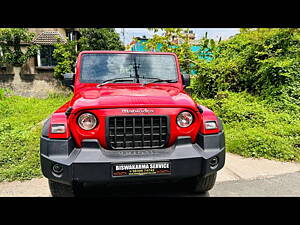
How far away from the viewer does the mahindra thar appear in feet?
8.36

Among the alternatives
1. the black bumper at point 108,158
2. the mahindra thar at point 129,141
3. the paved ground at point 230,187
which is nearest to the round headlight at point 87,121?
the mahindra thar at point 129,141

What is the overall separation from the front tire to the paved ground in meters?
0.40

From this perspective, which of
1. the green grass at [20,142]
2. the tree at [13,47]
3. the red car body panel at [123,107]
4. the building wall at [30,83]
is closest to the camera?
the red car body panel at [123,107]

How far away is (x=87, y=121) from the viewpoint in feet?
8.79

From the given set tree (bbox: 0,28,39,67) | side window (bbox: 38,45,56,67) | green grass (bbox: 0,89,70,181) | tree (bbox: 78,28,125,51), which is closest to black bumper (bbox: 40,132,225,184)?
green grass (bbox: 0,89,70,181)

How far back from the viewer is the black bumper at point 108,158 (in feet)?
8.21

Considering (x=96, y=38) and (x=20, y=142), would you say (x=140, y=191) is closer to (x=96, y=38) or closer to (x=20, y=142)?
(x=20, y=142)

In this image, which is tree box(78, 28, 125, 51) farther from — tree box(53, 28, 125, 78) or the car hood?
the car hood

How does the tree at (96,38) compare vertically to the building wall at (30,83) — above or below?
above

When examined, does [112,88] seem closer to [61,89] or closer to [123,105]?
[123,105]

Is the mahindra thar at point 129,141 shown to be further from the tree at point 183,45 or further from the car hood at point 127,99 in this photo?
the tree at point 183,45

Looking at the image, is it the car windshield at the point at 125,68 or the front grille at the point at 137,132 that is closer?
the front grille at the point at 137,132

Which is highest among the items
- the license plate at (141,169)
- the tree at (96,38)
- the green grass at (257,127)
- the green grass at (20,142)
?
the tree at (96,38)

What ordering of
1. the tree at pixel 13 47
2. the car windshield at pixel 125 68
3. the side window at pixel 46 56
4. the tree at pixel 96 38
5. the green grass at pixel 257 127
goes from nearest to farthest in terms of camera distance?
1. the car windshield at pixel 125 68
2. the green grass at pixel 257 127
3. the tree at pixel 13 47
4. the side window at pixel 46 56
5. the tree at pixel 96 38
